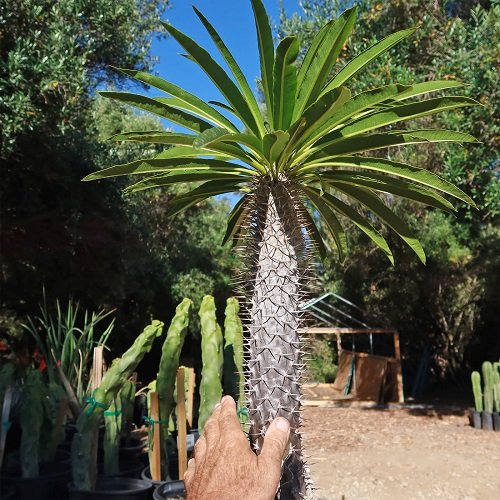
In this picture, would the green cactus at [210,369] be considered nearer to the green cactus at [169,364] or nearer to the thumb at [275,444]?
the green cactus at [169,364]

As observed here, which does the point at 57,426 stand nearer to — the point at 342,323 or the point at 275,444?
the point at 275,444

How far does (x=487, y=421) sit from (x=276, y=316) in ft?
24.4

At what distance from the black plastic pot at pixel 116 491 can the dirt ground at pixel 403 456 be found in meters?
1.39

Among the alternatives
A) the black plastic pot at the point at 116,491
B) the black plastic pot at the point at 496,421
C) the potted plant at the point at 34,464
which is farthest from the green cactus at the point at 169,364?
the black plastic pot at the point at 496,421

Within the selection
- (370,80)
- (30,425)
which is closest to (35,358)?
(30,425)

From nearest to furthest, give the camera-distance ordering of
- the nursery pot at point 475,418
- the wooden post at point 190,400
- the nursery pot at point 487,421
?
the wooden post at point 190,400
the nursery pot at point 487,421
the nursery pot at point 475,418

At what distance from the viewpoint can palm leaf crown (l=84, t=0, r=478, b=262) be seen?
1.66m

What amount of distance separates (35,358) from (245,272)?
7.89 m

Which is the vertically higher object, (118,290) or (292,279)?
(118,290)

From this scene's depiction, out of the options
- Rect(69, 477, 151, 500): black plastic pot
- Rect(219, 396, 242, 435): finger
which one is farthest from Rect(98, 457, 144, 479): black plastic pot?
Rect(219, 396, 242, 435): finger

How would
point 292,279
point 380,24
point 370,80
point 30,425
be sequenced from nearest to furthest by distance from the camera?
point 292,279 < point 30,425 < point 370,80 < point 380,24

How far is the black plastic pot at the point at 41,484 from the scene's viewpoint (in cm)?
407

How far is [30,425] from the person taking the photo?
4.21 meters

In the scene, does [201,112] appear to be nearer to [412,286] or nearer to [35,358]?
[35,358]
